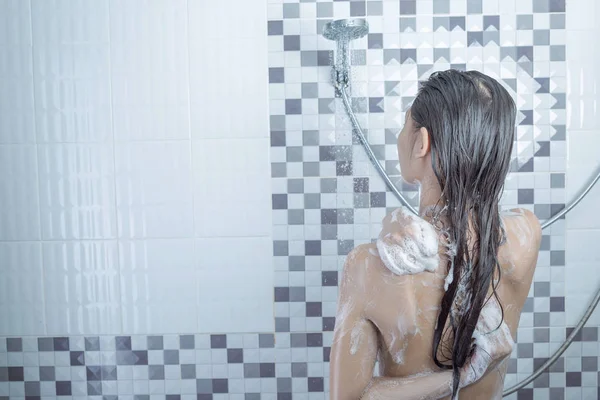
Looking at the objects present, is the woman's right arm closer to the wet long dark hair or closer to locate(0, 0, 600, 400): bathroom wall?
the wet long dark hair

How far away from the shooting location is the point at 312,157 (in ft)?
5.42

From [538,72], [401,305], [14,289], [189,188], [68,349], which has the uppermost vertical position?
[538,72]

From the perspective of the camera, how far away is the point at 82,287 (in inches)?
67.0

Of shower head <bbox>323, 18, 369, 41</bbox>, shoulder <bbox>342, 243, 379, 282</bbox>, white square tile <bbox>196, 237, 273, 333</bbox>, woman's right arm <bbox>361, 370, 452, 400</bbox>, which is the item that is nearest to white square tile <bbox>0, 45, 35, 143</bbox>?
white square tile <bbox>196, 237, 273, 333</bbox>

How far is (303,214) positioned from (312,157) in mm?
183

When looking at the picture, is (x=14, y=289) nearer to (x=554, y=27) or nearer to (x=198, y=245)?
(x=198, y=245)

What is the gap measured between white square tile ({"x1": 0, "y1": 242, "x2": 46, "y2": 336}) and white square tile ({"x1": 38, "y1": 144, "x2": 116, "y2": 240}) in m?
0.09

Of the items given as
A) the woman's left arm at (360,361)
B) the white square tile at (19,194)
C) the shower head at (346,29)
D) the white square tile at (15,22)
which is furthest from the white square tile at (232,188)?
the woman's left arm at (360,361)

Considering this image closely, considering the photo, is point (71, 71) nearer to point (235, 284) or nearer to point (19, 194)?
point (19, 194)

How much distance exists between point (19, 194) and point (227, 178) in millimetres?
674

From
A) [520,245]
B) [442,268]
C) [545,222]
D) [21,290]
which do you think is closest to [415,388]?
[442,268]

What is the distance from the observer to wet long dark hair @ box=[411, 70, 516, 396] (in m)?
0.90

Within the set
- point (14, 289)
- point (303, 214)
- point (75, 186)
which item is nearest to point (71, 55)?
point (75, 186)

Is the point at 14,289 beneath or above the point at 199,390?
above
